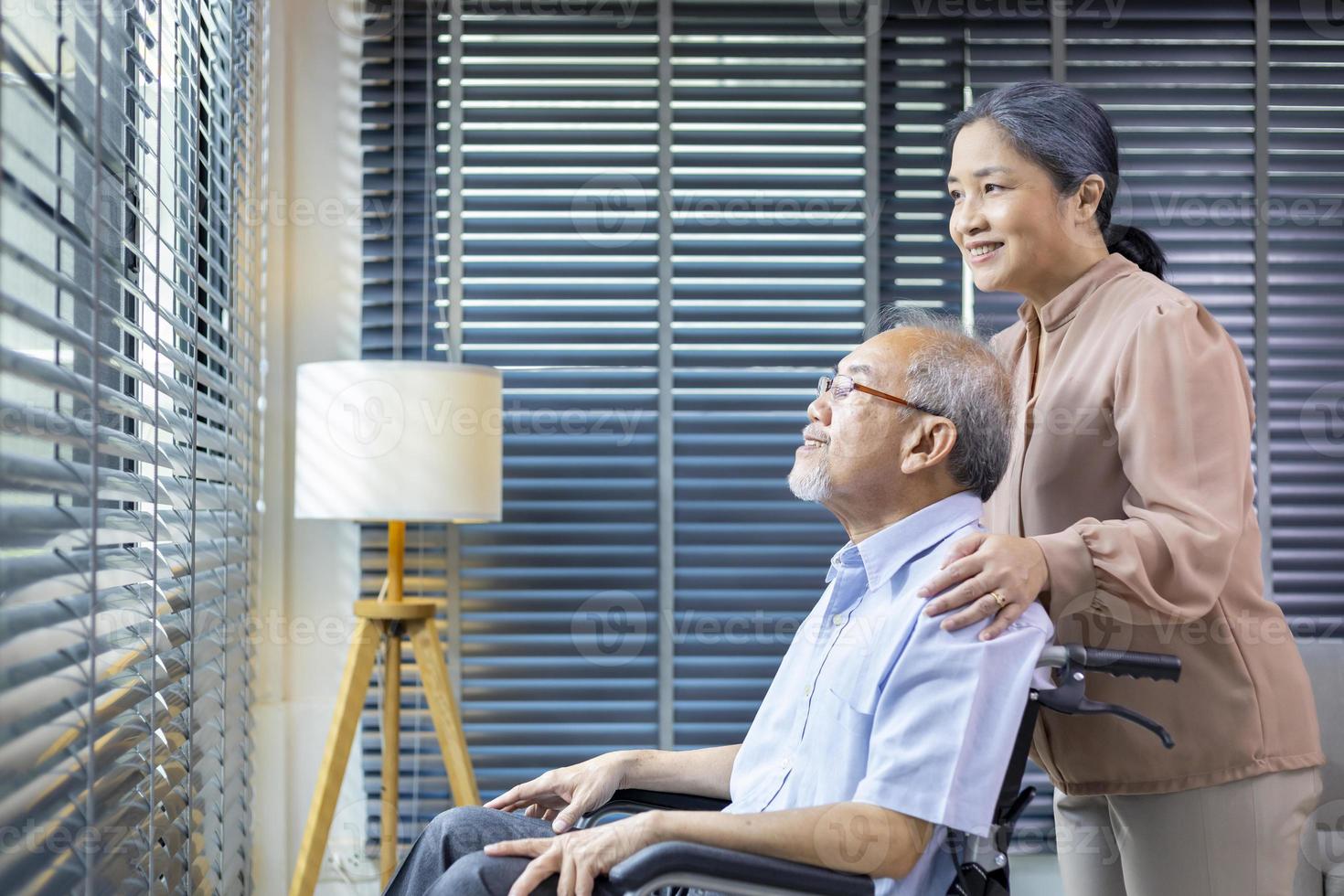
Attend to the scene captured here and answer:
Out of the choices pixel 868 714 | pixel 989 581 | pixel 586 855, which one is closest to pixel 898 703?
pixel 868 714

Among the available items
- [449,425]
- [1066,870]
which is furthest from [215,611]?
[1066,870]

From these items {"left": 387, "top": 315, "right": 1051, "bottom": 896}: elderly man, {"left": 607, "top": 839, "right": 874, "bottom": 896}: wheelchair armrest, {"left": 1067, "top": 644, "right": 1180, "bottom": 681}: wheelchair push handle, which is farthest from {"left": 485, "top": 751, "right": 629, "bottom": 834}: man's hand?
{"left": 1067, "top": 644, "right": 1180, "bottom": 681}: wheelchair push handle

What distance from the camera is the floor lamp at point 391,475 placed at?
8.15 feet

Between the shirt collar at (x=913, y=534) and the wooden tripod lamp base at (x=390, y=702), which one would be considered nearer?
the shirt collar at (x=913, y=534)

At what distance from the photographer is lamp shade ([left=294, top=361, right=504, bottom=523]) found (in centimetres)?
248

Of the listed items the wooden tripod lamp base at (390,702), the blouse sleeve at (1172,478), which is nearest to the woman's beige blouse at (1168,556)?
the blouse sleeve at (1172,478)

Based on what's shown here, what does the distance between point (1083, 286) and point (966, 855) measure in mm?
899

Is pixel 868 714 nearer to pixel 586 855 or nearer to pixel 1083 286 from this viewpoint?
pixel 586 855

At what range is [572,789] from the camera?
5.88 ft

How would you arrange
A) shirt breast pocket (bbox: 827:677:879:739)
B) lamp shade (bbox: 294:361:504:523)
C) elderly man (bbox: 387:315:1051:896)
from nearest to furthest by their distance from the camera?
elderly man (bbox: 387:315:1051:896), shirt breast pocket (bbox: 827:677:879:739), lamp shade (bbox: 294:361:504:523)

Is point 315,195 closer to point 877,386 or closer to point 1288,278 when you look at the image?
point 877,386

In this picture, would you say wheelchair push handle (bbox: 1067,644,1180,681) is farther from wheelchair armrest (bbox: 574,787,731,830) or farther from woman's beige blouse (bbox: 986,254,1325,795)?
wheelchair armrest (bbox: 574,787,731,830)

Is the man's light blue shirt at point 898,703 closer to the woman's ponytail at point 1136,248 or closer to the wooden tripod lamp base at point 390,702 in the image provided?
the woman's ponytail at point 1136,248

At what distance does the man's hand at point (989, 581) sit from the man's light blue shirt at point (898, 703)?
3cm
